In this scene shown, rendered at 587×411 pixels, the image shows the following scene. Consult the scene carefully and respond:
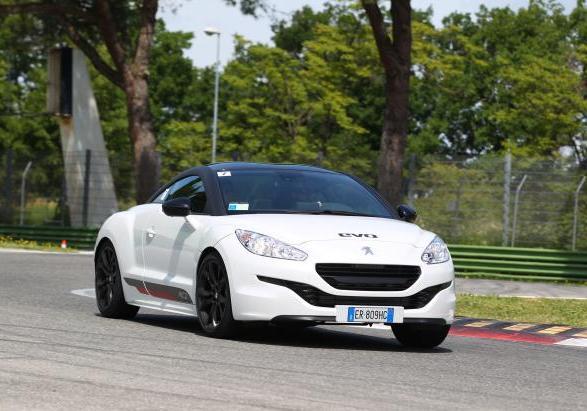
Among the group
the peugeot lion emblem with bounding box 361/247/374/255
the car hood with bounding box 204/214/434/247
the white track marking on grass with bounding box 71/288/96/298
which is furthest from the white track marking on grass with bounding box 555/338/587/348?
the white track marking on grass with bounding box 71/288/96/298

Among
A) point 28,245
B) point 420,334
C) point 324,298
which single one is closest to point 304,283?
point 324,298

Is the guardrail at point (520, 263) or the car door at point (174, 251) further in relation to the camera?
the guardrail at point (520, 263)

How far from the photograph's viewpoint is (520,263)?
28.3 metres

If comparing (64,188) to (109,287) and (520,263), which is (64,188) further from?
(109,287)

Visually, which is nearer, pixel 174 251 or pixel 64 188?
pixel 174 251

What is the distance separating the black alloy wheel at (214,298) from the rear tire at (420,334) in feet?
4.80

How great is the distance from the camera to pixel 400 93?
31.1 m

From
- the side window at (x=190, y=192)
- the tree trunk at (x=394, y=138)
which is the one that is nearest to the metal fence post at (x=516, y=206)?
the tree trunk at (x=394, y=138)

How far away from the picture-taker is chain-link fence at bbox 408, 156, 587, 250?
29547mm

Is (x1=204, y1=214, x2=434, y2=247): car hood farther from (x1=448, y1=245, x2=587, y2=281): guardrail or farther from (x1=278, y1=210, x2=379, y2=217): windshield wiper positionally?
(x1=448, y1=245, x2=587, y2=281): guardrail

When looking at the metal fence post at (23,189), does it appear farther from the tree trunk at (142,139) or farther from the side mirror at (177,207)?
the side mirror at (177,207)

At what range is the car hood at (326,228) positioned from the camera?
11164mm

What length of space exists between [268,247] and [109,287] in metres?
3.08

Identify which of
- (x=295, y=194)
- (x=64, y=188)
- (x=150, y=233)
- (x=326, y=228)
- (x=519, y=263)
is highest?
(x=295, y=194)
